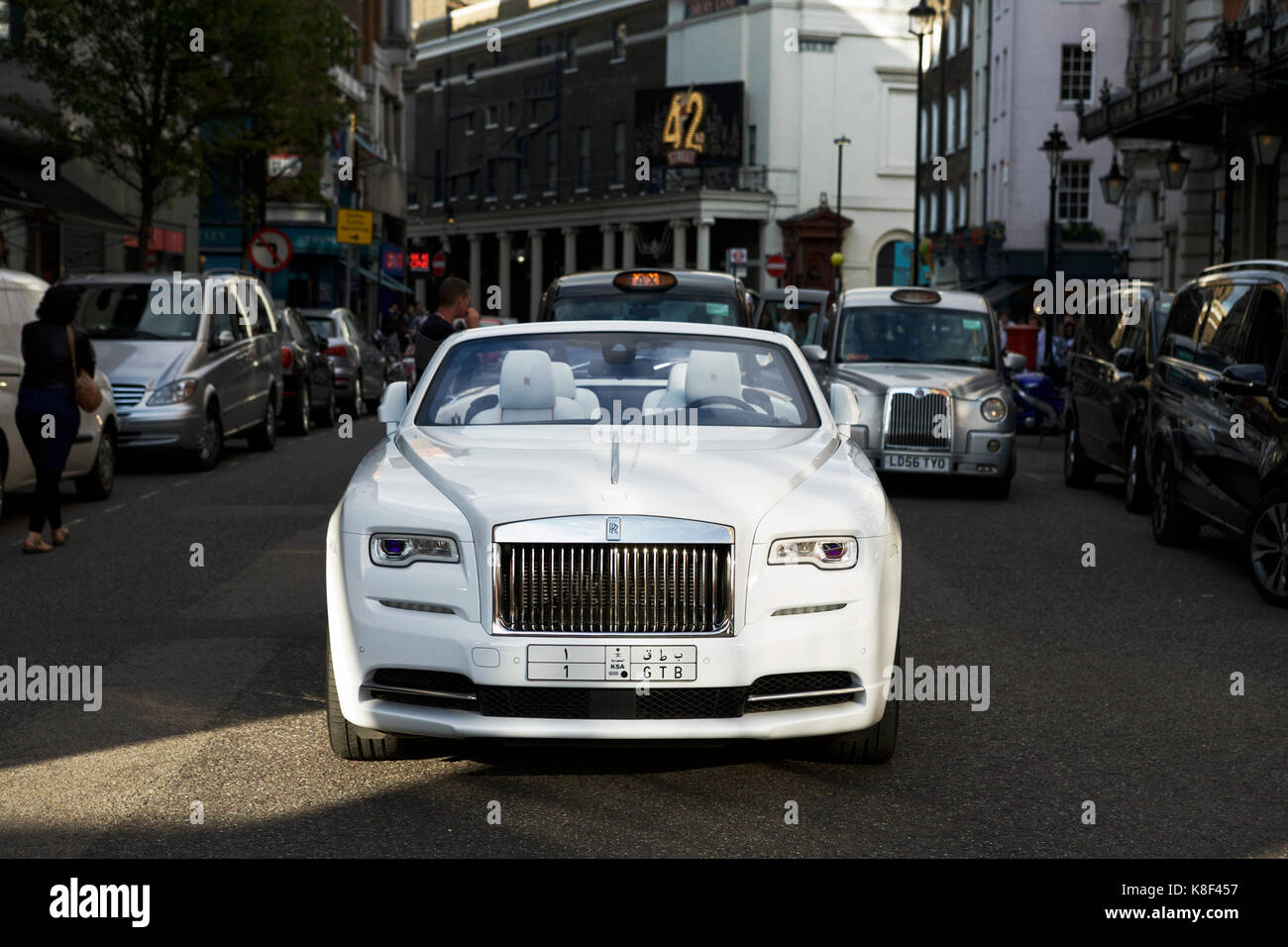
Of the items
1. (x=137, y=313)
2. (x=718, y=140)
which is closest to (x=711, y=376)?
(x=137, y=313)

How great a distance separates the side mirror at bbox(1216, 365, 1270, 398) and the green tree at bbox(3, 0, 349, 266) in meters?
20.6

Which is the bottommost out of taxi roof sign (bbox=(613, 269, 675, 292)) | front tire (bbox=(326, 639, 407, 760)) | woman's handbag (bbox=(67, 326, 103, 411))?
front tire (bbox=(326, 639, 407, 760))

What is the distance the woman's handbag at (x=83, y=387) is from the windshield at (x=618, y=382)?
17.3 ft

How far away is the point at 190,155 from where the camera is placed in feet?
97.3

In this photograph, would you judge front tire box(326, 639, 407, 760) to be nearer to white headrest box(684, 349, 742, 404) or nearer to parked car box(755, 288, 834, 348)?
white headrest box(684, 349, 742, 404)

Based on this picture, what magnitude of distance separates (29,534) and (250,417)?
9005 millimetres

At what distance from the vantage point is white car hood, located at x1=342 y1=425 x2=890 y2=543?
599cm

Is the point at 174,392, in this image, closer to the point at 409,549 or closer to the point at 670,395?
the point at 670,395

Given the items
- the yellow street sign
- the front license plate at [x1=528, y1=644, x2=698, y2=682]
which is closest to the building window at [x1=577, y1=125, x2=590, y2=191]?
the yellow street sign

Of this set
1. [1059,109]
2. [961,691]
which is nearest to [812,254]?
[1059,109]

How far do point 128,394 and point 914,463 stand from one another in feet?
24.8

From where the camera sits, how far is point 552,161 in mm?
101125

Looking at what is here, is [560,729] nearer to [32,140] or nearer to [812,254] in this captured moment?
[32,140]

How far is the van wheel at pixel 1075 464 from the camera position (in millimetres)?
18219
